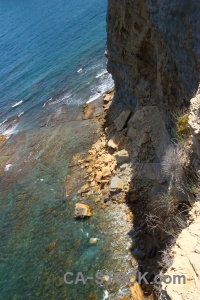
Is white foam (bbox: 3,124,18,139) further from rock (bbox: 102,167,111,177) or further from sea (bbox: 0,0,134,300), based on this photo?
rock (bbox: 102,167,111,177)

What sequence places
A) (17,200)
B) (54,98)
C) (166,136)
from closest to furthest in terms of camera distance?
(166,136)
(17,200)
(54,98)

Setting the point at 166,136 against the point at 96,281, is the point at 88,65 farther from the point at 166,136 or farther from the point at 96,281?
the point at 96,281

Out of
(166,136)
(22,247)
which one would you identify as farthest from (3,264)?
(166,136)

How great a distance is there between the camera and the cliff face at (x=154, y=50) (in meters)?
10.9

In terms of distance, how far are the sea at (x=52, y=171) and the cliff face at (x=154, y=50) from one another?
6.61 metres

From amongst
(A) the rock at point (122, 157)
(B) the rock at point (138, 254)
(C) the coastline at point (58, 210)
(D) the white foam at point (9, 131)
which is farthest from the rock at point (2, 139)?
(B) the rock at point (138, 254)

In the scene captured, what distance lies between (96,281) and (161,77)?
11.1m

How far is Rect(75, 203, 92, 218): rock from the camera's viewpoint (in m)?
17.9

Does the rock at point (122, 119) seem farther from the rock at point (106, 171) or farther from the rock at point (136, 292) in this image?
the rock at point (136, 292)

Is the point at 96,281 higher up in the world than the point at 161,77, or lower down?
lower down

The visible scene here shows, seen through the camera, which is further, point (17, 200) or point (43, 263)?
point (17, 200)

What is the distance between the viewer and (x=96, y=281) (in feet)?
47.4

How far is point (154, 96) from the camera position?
17859 mm

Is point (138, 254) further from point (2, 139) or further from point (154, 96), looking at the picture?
point (2, 139)
